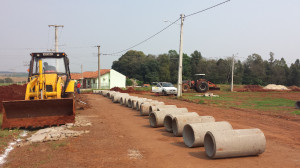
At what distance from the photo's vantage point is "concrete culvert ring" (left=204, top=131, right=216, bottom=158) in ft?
19.9

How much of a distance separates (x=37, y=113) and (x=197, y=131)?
602 cm

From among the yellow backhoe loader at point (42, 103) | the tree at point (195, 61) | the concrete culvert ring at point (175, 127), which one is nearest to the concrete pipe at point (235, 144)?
the concrete culvert ring at point (175, 127)

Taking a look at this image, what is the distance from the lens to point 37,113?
390 inches

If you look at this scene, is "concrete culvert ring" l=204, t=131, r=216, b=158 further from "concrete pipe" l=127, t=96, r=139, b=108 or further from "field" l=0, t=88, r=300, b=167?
"concrete pipe" l=127, t=96, r=139, b=108

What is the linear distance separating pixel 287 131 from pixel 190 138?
4017mm

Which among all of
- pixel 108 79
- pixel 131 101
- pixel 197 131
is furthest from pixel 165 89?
pixel 108 79

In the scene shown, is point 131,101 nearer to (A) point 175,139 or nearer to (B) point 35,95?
(B) point 35,95

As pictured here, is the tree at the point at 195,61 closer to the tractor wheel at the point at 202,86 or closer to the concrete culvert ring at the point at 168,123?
the tractor wheel at the point at 202,86

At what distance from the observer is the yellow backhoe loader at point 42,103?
9633 millimetres

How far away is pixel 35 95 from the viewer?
10711 millimetres

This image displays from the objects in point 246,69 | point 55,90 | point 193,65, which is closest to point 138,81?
point 193,65

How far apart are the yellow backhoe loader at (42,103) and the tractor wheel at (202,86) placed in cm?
2339

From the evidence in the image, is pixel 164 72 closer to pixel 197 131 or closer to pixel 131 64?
pixel 131 64

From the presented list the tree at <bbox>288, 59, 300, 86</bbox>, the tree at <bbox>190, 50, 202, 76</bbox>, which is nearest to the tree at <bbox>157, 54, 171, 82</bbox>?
the tree at <bbox>190, 50, 202, 76</bbox>
